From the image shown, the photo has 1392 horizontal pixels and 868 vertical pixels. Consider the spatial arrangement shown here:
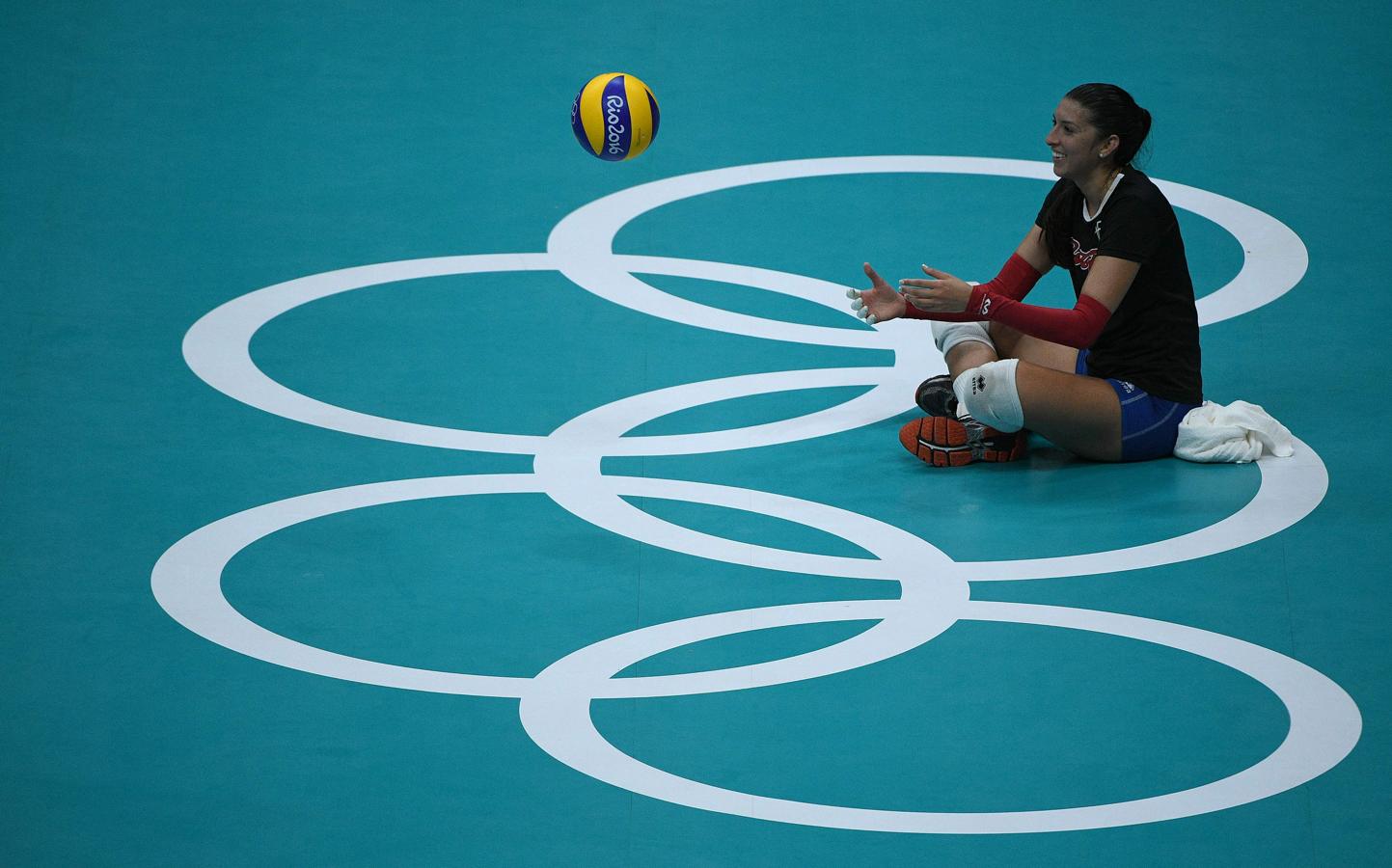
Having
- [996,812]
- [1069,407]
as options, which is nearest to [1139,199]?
[1069,407]

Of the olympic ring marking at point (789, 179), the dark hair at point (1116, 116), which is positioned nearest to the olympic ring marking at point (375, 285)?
the olympic ring marking at point (789, 179)

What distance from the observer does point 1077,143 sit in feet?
20.8

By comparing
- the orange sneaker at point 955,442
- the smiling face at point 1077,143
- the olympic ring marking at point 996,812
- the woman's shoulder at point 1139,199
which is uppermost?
the smiling face at point 1077,143

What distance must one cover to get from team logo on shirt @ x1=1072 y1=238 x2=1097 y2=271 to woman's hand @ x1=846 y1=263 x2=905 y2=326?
77 centimetres

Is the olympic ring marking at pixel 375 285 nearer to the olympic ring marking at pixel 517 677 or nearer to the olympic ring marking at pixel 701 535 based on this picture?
the olympic ring marking at pixel 701 535

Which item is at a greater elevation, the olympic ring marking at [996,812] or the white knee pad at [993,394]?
the white knee pad at [993,394]

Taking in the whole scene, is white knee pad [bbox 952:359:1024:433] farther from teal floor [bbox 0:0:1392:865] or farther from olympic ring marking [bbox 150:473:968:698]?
olympic ring marking [bbox 150:473:968:698]

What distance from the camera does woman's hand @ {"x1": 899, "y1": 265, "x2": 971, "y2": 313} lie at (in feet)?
20.1

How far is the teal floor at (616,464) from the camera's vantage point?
471cm

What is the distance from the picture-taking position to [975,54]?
414 inches

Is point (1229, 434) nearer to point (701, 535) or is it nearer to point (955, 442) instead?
point (955, 442)

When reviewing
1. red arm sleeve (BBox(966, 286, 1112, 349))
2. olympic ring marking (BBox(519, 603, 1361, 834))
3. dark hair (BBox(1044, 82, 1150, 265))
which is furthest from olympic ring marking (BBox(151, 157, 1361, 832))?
dark hair (BBox(1044, 82, 1150, 265))

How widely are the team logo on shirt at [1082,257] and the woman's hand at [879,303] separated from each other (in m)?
0.77

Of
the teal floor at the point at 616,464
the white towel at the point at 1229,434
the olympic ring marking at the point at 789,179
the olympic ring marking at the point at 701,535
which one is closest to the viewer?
the teal floor at the point at 616,464
